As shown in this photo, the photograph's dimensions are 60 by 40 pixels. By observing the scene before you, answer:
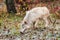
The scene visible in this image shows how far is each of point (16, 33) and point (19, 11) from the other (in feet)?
21.9

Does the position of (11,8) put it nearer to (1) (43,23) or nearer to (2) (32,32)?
(1) (43,23)

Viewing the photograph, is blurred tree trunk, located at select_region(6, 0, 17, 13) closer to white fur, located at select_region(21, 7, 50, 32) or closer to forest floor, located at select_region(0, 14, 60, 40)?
forest floor, located at select_region(0, 14, 60, 40)

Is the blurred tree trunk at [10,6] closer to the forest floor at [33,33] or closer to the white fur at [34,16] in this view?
the forest floor at [33,33]

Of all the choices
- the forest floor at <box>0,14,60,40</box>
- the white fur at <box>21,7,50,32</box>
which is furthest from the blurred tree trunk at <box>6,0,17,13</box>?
the white fur at <box>21,7,50,32</box>

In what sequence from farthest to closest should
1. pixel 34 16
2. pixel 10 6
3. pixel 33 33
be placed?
pixel 10 6
pixel 34 16
pixel 33 33

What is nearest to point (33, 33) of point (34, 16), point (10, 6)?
point (34, 16)

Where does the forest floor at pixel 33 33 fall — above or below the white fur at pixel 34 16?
below

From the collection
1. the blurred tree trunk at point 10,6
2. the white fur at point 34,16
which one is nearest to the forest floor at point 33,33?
the white fur at point 34,16

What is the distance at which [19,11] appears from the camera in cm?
1647

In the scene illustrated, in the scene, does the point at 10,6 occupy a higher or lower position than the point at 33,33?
lower

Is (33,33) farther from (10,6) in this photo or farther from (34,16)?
(10,6)

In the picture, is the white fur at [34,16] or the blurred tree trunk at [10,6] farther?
the blurred tree trunk at [10,6]

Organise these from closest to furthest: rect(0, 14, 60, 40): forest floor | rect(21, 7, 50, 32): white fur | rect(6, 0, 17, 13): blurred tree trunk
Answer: rect(0, 14, 60, 40): forest floor → rect(21, 7, 50, 32): white fur → rect(6, 0, 17, 13): blurred tree trunk

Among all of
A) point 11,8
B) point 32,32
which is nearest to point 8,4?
point 11,8
